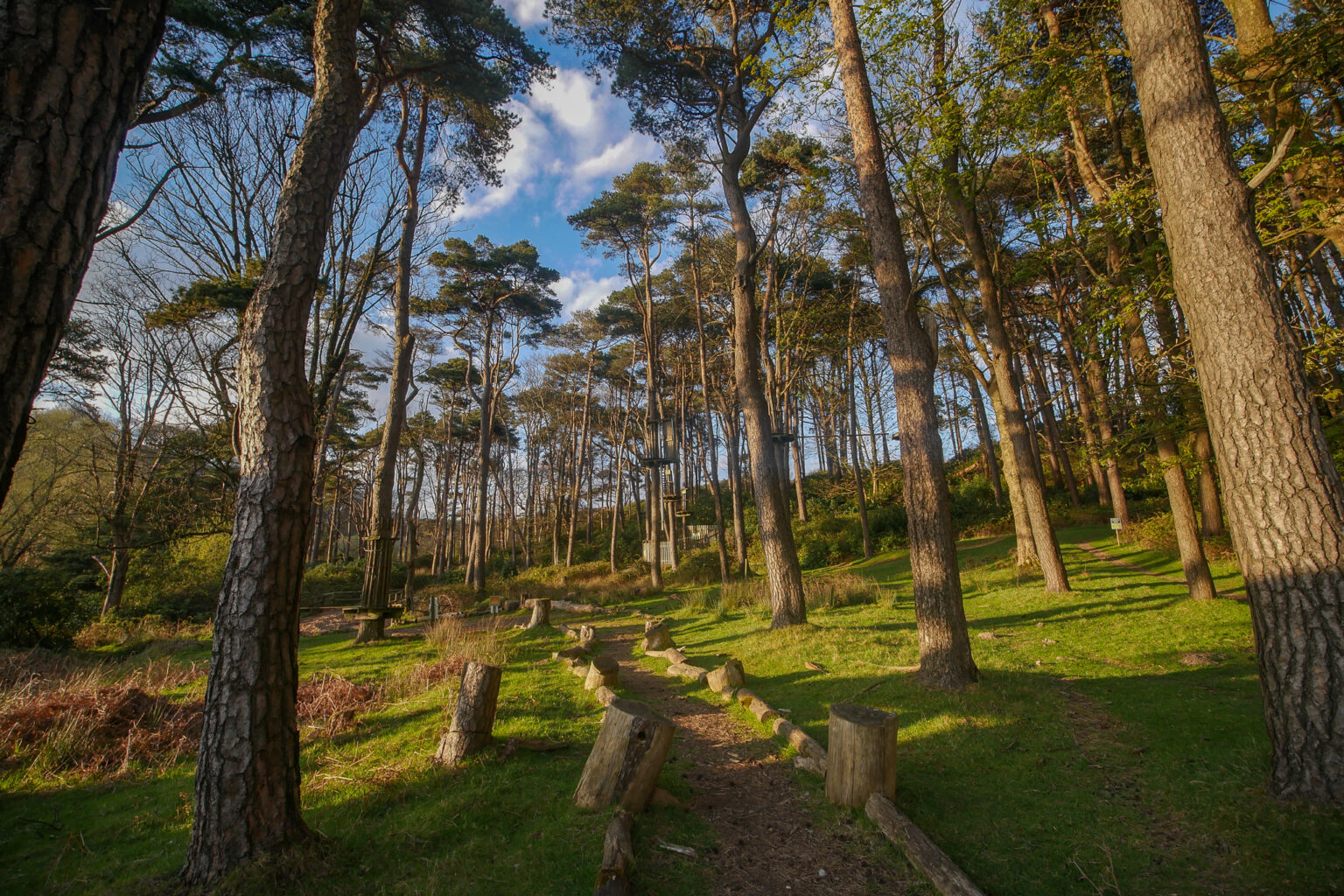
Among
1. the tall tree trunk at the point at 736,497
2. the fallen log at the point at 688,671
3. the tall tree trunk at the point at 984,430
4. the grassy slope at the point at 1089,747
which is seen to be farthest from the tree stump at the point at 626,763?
the tall tree trunk at the point at 984,430

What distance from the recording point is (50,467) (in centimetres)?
1650

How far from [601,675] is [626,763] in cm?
283

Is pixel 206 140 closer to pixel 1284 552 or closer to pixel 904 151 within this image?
pixel 904 151

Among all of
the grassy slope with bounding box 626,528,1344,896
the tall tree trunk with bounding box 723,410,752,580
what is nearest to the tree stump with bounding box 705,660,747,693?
the grassy slope with bounding box 626,528,1344,896

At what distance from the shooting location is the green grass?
9.22 feet

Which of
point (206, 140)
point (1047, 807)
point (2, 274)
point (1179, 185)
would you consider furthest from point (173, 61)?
point (1047, 807)

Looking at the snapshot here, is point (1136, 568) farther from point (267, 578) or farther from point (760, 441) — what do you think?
point (267, 578)

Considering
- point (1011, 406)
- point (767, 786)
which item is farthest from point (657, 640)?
point (1011, 406)

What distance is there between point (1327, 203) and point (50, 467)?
27094mm

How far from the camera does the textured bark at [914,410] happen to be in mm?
5344

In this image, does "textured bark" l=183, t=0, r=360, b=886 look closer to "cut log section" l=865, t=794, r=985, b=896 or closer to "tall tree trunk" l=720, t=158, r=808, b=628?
"cut log section" l=865, t=794, r=985, b=896

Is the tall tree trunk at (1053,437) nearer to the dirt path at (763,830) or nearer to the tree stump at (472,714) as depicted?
the dirt path at (763,830)

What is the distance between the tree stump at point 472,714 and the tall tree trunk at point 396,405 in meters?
6.23

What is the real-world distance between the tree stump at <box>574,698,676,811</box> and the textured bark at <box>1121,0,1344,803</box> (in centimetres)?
336
